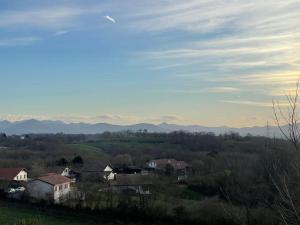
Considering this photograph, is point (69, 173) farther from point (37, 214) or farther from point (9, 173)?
point (37, 214)

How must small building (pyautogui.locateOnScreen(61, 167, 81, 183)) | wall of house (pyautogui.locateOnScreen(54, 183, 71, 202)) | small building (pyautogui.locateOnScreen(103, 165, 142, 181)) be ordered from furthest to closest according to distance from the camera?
small building (pyautogui.locateOnScreen(61, 167, 81, 183)), small building (pyautogui.locateOnScreen(103, 165, 142, 181)), wall of house (pyautogui.locateOnScreen(54, 183, 71, 202))

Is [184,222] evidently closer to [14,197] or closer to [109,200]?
[109,200]

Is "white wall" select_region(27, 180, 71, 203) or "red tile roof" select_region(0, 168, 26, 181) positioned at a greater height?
"red tile roof" select_region(0, 168, 26, 181)

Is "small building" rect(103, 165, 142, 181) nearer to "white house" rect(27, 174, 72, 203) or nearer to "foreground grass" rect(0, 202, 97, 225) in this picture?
"white house" rect(27, 174, 72, 203)

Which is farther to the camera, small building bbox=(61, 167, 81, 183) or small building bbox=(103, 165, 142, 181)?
small building bbox=(61, 167, 81, 183)

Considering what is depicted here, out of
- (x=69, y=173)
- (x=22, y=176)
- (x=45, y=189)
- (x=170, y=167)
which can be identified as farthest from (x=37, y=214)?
(x=170, y=167)

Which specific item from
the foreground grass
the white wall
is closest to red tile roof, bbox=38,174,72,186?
the white wall

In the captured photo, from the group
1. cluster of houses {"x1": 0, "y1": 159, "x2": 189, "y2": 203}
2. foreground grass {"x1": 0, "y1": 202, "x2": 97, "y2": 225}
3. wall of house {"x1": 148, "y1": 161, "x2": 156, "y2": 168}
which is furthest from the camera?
wall of house {"x1": 148, "y1": 161, "x2": 156, "y2": 168}
